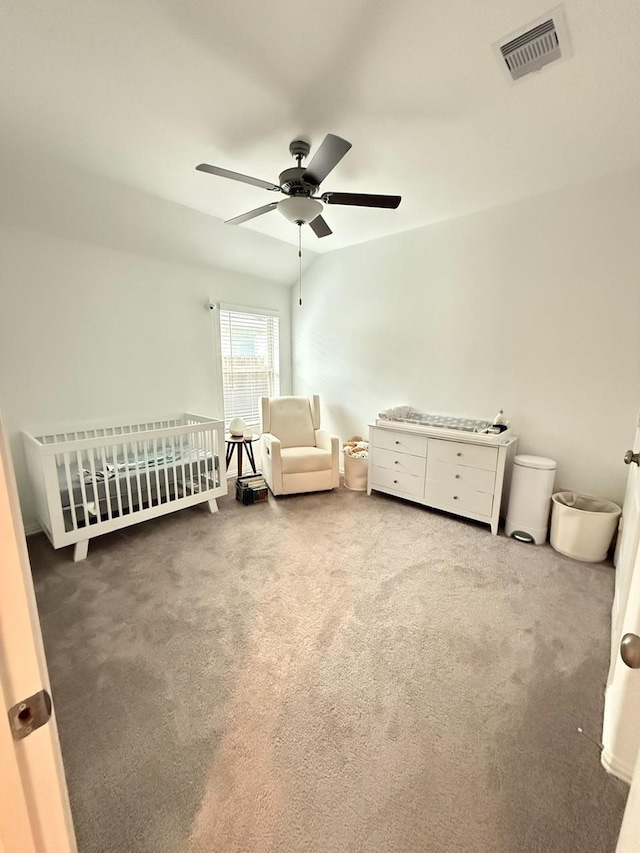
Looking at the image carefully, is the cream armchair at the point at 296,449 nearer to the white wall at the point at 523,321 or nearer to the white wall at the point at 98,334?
the white wall at the point at 523,321

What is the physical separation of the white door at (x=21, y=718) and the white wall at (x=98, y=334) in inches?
101

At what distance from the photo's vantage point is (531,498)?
266 cm

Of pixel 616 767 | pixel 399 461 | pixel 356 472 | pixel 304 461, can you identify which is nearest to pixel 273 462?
pixel 304 461

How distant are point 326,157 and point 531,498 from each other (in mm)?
2633

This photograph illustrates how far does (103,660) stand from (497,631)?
1.95 metres

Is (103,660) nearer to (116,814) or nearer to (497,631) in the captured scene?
(116,814)

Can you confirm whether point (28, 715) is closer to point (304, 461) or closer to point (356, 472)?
point (304, 461)

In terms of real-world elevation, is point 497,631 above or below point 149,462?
below

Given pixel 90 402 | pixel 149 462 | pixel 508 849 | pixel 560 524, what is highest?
pixel 90 402

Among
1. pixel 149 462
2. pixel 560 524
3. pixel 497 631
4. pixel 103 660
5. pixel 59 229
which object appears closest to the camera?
pixel 103 660

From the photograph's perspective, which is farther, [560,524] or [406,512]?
[406,512]

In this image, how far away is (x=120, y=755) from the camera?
4.07 ft

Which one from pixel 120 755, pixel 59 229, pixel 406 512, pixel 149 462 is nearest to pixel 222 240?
pixel 59 229

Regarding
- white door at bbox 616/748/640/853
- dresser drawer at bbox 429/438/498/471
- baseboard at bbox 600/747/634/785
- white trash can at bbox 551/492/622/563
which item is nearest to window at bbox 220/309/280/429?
dresser drawer at bbox 429/438/498/471
